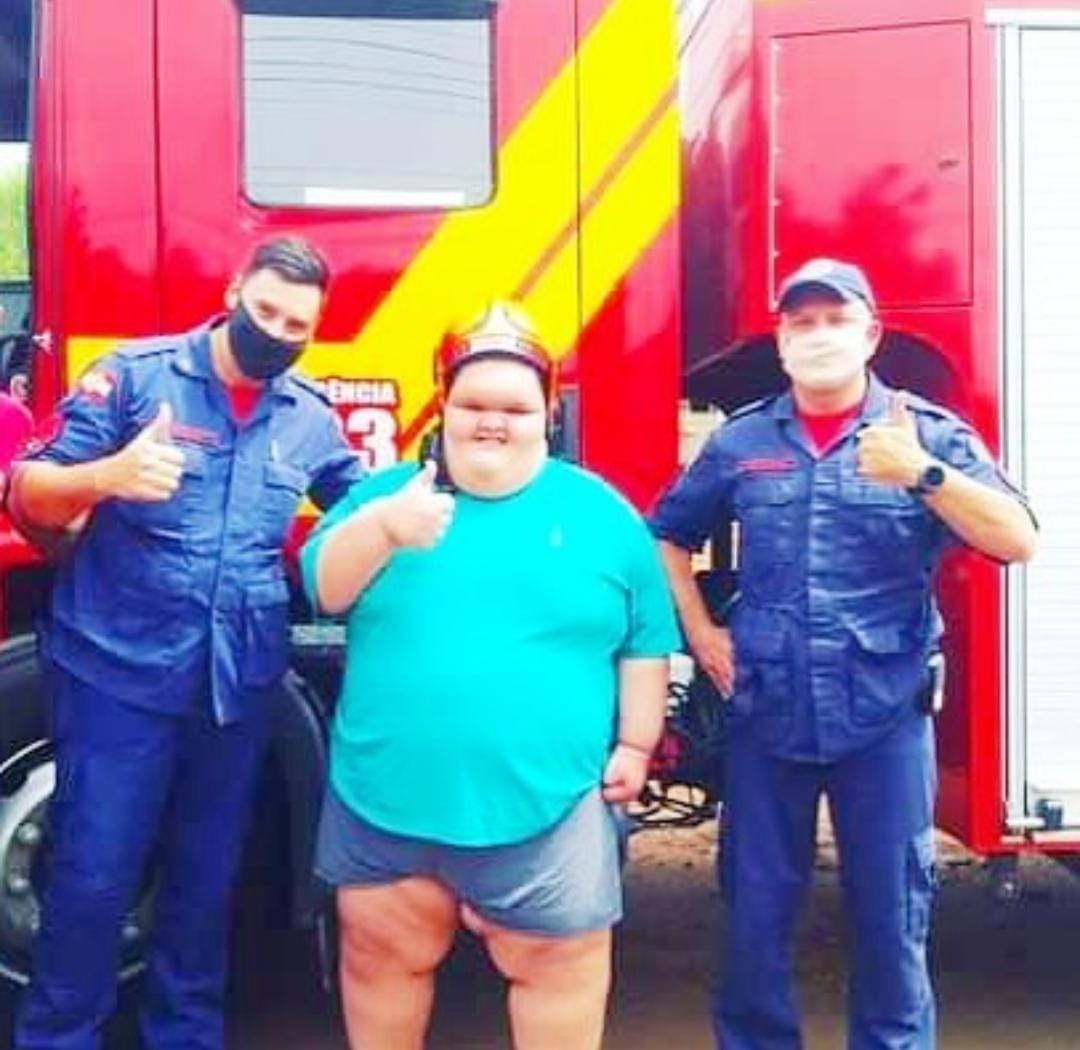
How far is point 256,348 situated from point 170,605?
0.50 m

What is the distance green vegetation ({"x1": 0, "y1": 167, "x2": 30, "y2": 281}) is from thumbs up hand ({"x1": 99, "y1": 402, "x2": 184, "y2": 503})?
0.92m

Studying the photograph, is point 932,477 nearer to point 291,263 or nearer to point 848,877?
point 848,877

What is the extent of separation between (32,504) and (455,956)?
2.33 meters

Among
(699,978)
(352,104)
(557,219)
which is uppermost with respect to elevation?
(352,104)

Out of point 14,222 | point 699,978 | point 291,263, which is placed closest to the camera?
point 291,263

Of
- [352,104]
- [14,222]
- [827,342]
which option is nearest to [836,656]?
[827,342]

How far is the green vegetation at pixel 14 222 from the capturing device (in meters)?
4.20

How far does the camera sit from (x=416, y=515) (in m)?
3.13

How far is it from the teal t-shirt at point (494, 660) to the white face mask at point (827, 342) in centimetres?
53

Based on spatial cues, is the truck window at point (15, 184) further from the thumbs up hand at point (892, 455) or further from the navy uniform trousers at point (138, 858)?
the thumbs up hand at point (892, 455)

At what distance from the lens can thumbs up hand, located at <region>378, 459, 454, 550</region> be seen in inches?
123

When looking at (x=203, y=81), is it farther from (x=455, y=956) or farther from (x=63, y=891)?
(x=455, y=956)

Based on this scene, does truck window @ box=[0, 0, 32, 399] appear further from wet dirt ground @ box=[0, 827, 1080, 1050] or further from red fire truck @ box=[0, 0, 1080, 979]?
wet dirt ground @ box=[0, 827, 1080, 1050]

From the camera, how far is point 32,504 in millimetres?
3521
